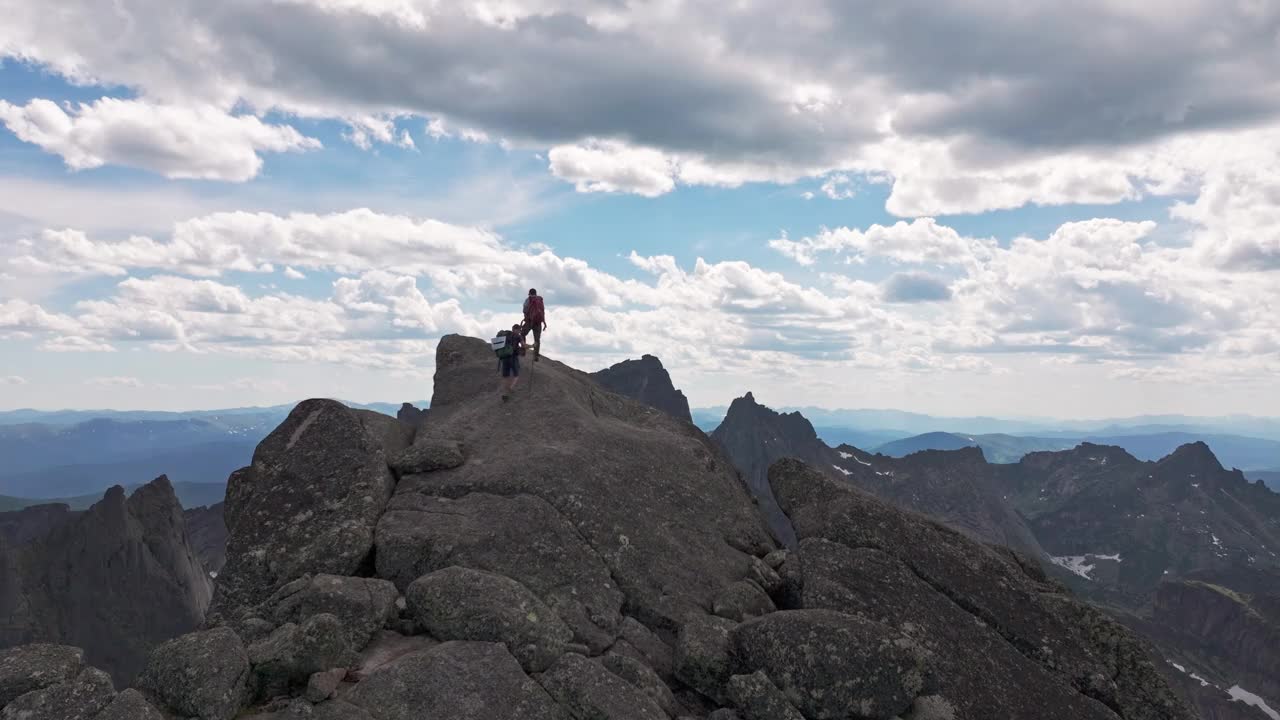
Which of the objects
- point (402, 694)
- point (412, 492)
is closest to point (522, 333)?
point (412, 492)

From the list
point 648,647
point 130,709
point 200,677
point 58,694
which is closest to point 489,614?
point 648,647

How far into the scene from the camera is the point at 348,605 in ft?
60.0

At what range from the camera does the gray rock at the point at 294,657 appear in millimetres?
16094

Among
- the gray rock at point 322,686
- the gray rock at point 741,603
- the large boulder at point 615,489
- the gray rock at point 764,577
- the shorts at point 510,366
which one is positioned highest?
the shorts at point 510,366

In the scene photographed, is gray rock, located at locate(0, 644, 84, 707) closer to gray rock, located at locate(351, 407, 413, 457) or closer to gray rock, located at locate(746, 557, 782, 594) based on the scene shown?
gray rock, located at locate(351, 407, 413, 457)

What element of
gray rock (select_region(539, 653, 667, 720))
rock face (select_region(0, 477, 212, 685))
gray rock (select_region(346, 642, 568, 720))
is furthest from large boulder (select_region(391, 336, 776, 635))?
rock face (select_region(0, 477, 212, 685))

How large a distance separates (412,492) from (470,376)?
1306 centimetres

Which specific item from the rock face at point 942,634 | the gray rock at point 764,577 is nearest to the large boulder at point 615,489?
the gray rock at point 764,577

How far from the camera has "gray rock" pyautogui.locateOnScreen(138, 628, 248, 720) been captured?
15.2m

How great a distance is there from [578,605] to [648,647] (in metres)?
2.22

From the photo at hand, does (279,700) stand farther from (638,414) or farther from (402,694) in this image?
(638,414)

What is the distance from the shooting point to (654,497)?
87.3 ft

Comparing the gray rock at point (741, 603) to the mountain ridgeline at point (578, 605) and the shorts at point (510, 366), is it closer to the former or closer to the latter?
the mountain ridgeline at point (578, 605)

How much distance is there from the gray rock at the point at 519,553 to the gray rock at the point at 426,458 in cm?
277
